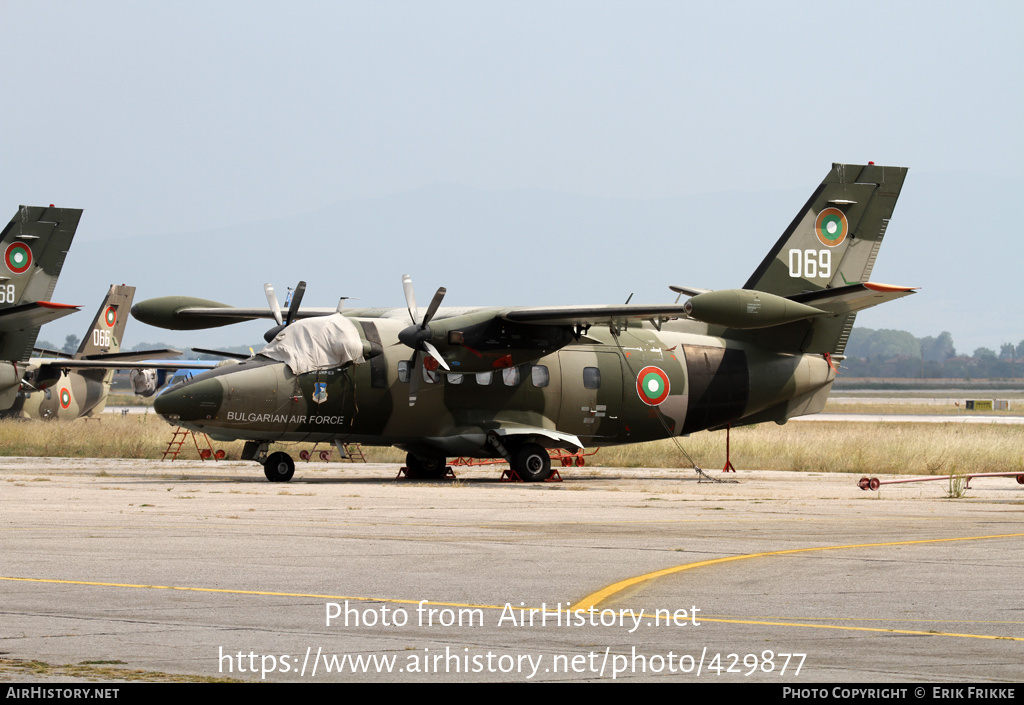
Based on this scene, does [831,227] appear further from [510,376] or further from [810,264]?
[510,376]

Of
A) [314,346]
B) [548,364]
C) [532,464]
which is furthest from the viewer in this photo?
[548,364]

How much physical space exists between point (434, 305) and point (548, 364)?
3.54 meters

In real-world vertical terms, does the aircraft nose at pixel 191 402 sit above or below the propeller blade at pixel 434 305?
below

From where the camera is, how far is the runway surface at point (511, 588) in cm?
741

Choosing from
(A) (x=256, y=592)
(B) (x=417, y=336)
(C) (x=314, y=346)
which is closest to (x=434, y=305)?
(B) (x=417, y=336)

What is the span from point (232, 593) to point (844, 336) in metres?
22.9

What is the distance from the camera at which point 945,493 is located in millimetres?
24047

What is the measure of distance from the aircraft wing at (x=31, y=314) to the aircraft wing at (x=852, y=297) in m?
18.2

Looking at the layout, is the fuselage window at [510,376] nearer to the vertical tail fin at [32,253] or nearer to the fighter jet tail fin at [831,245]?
the fighter jet tail fin at [831,245]

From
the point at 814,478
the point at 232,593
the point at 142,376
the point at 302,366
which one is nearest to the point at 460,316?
the point at 302,366

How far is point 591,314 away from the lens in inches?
995

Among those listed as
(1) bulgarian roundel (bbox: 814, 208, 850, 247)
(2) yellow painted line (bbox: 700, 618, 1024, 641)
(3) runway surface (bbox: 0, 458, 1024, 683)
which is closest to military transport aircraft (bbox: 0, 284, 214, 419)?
(1) bulgarian roundel (bbox: 814, 208, 850, 247)

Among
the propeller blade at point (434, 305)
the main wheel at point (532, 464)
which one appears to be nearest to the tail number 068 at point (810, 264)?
the main wheel at point (532, 464)
